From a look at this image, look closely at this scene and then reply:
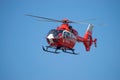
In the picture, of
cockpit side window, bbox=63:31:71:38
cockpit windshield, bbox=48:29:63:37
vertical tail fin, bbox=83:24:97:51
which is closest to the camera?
cockpit windshield, bbox=48:29:63:37

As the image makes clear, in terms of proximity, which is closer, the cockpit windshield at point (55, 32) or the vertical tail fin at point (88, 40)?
the cockpit windshield at point (55, 32)

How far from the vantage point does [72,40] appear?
95.8 feet

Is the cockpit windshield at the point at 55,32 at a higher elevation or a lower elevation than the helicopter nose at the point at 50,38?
higher

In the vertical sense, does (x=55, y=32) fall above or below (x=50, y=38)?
above

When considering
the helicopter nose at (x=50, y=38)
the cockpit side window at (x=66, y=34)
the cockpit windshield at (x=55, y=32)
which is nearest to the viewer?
the helicopter nose at (x=50, y=38)

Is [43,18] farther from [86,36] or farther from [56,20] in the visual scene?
[86,36]

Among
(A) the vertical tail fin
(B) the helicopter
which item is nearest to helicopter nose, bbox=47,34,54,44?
(B) the helicopter

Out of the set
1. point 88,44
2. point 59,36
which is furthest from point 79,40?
point 59,36

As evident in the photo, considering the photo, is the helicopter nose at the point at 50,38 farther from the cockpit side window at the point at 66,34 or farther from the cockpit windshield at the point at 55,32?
the cockpit side window at the point at 66,34

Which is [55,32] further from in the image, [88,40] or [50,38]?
[88,40]

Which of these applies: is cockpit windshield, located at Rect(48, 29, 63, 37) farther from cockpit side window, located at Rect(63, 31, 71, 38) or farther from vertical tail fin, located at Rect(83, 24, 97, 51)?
vertical tail fin, located at Rect(83, 24, 97, 51)

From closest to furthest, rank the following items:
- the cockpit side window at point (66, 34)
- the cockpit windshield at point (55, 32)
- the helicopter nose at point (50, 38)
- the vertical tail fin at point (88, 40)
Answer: the helicopter nose at point (50, 38), the cockpit windshield at point (55, 32), the cockpit side window at point (66, 34), the vertical tail fin at point (88, 40)

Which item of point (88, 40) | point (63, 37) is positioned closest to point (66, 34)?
point (63, 37)

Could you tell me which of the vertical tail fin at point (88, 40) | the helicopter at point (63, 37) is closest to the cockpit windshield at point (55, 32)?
the helicopter at point (63, 37)
